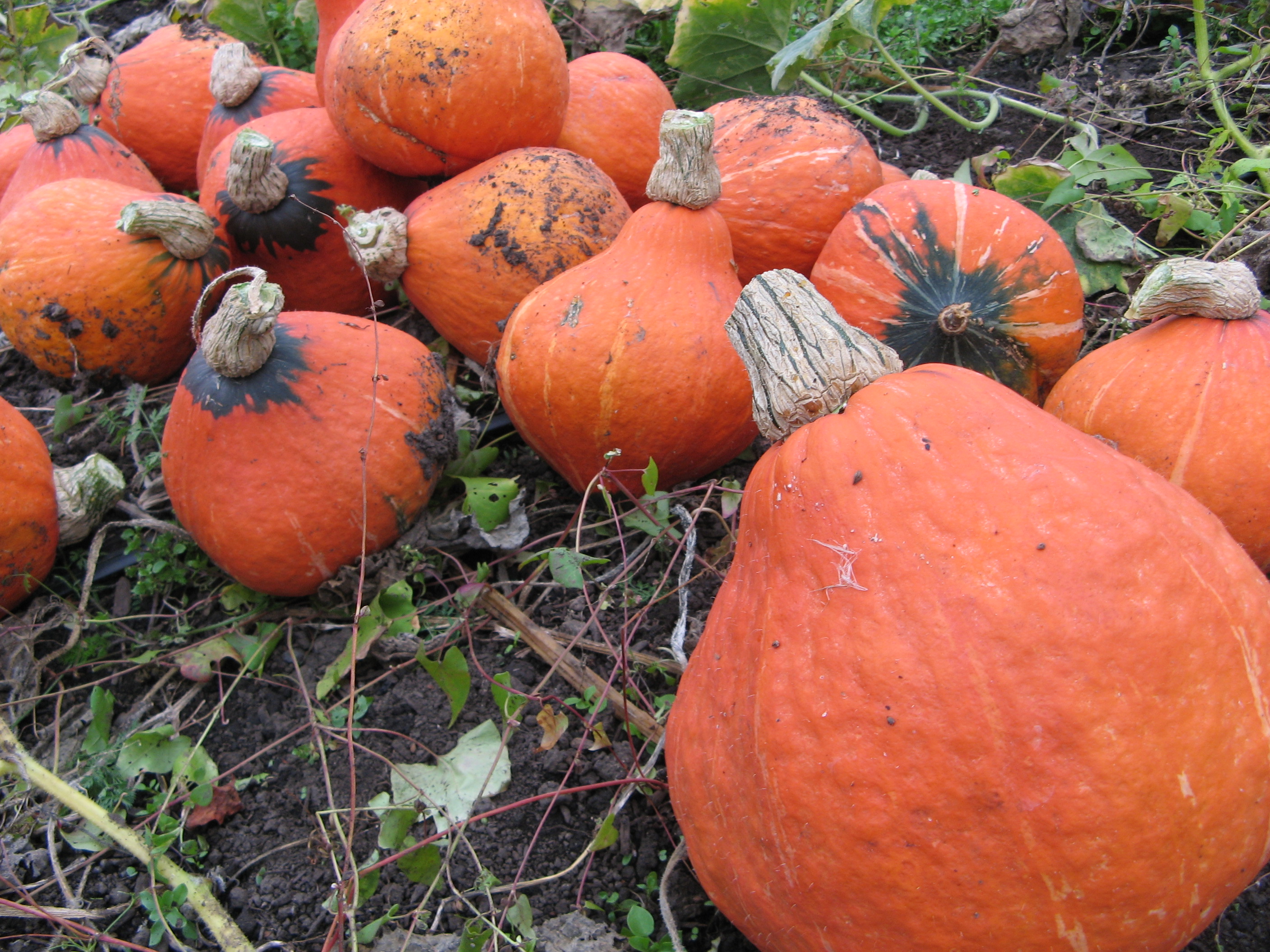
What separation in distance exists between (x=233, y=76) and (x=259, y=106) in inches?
4.6

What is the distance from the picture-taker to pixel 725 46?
10.4ft

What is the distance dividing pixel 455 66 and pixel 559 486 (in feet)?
3.83

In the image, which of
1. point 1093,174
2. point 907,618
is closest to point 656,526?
point 907,618

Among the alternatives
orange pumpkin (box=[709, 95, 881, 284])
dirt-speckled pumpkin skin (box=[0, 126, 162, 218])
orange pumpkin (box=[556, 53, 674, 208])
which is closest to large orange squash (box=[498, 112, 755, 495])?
orange pumpkin (box=[709, 95, 881, 284])

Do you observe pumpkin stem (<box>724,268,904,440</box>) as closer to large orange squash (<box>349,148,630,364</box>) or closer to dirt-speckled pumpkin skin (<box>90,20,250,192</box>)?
large orange squash (<box>349,148,630,364</box>)

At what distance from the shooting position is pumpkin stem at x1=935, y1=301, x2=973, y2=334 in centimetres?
198

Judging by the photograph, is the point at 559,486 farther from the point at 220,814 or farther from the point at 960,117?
the point at 960,117

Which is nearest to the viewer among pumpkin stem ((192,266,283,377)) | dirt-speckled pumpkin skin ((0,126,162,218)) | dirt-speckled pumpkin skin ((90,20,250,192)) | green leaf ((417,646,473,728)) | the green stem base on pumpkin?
the green stem base on pumpkin

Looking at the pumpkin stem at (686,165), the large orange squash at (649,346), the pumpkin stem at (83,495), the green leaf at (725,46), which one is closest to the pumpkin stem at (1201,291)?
the large orange squash at (649,346)

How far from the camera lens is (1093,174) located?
2.47m

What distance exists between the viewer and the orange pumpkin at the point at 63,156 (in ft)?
9.47

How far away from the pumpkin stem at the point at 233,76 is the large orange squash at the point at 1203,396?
2.80 m

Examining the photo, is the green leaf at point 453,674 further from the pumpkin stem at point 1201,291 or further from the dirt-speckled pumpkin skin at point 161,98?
the dirt-speckled pumpkin skin at point 161,98

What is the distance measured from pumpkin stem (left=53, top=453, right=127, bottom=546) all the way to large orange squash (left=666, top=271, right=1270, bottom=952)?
190cm
